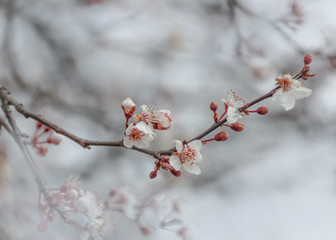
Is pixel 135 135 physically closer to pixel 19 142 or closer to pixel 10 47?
pixel 19 142

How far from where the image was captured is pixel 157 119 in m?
0.84

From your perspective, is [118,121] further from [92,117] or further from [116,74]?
[116,74]

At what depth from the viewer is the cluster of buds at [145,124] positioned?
0.80m

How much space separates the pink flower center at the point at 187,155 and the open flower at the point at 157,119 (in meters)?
0.07

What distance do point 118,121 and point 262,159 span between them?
7.08ft

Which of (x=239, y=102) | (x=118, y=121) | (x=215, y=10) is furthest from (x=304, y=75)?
(x=215, y=10)

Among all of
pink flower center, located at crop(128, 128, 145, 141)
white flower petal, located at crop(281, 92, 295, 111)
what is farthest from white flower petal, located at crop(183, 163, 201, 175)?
white flower petal, located at crop(281, 92, 295, 111)

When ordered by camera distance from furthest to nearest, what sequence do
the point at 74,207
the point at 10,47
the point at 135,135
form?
1. the point at 10,47
2. the point at 74,207
3. the point at 135,135

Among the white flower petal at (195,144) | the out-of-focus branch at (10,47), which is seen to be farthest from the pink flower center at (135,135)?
the out-of-focus branch at (10,47)

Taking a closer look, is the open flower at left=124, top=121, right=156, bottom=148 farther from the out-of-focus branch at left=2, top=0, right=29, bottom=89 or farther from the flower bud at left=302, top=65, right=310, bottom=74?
the out-of-focus branch at left=2, top=0, right=29, bottom=89

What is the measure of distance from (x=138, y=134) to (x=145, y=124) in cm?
3

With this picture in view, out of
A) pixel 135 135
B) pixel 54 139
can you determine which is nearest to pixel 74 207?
pixel 54 139

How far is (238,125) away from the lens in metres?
0.81

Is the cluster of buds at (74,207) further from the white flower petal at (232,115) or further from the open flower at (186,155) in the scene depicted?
the white flower petal at (232,115)
